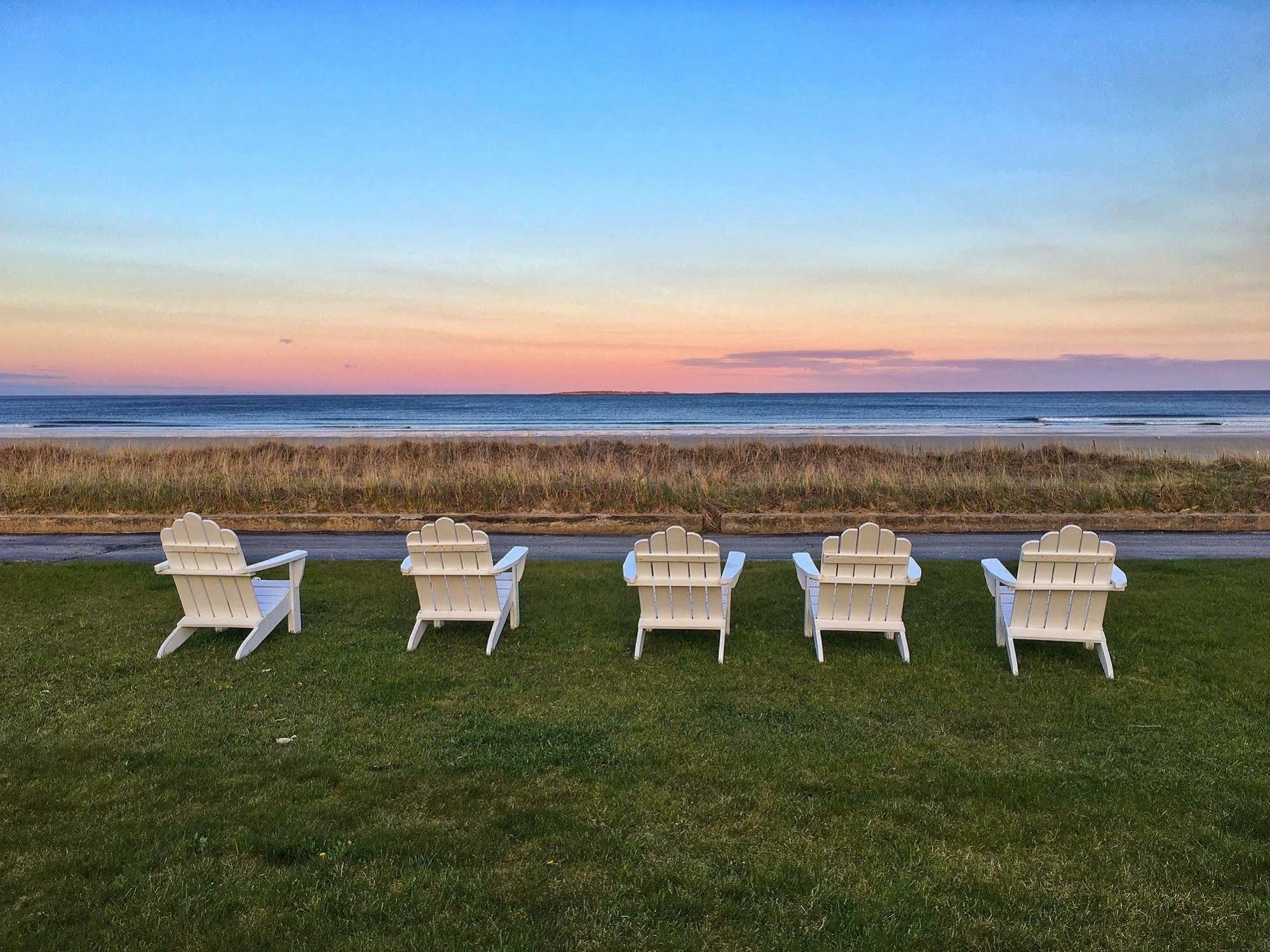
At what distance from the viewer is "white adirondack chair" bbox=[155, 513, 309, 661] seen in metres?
6.36

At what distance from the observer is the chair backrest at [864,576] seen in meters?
6.21

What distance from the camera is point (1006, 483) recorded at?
1381 centimetres

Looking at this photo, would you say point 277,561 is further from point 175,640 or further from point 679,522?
point 679,522

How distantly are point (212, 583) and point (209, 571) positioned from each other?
0.11 meters

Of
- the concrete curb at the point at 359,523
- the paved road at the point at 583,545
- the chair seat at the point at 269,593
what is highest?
the chair seat at the point at 269,593

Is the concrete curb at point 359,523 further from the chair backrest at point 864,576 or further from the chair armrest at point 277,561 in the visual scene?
the chair backrest at point 864,576

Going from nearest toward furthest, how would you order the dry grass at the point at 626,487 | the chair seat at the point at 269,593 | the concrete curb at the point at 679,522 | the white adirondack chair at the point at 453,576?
the white adirondack chair at the point at 453,576 < the chair seat at the point at 269,593 < the concrete curb at the point at 679,522 < the dry grass at the point at 626,487

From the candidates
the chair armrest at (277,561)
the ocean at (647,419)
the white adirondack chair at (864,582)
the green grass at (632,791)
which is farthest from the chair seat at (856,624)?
the ocean at (647,419)

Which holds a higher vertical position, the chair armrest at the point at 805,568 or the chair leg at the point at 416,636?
the chair armrest at the point at 805,568

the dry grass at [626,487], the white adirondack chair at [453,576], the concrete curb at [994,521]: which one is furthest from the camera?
the dry grass at [626,487]

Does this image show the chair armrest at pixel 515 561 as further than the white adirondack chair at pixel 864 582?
Yes

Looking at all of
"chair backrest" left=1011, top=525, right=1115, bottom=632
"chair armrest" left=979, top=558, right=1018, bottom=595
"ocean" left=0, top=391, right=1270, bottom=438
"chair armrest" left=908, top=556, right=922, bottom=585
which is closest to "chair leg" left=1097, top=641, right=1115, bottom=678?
"chair backrest" left=1011, top=525, right=1115, bottom=632

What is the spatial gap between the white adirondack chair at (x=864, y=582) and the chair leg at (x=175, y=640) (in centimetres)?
487

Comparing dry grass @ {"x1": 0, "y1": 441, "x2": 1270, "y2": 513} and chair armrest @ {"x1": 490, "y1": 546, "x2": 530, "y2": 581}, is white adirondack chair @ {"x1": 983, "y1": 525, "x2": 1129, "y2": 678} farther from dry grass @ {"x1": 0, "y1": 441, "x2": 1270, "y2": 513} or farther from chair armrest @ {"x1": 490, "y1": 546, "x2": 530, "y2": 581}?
dry grass @ {"x1": 0, "y1": 441, "x2": 1270, "y2": 513}
